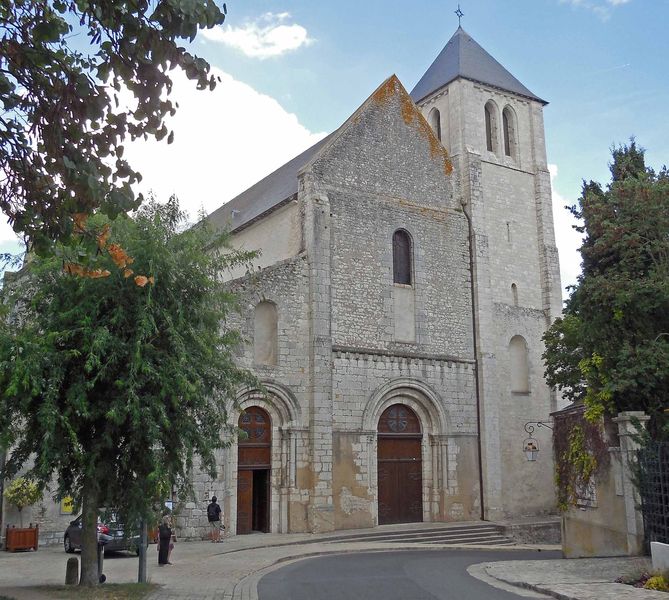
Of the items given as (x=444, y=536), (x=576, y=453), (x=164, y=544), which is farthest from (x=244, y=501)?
(x=576, y=453)

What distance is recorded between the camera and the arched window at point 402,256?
24469 mm

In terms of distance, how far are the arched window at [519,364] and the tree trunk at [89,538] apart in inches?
696

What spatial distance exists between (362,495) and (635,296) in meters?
10.4

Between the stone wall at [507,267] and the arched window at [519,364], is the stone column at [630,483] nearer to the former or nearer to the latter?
the stone wall at [507,267]

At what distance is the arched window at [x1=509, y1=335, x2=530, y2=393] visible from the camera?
1035 inches

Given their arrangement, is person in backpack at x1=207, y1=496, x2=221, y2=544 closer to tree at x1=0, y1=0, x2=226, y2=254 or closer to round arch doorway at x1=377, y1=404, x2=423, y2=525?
round arch doorway at x1=377, y1=404, x2=423, y2=525

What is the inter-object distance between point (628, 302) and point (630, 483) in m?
3.62

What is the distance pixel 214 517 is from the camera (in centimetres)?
1841

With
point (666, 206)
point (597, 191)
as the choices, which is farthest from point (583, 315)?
point (597, 191)

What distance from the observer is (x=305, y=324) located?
22.1m

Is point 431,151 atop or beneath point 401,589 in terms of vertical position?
atop

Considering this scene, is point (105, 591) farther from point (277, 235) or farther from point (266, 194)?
point (266, 194)

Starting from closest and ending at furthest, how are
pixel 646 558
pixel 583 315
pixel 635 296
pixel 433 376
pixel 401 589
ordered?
pixel 401 589 → pixel 646 558 → pixel 635 296 → pixel 583 315 → pixel 433 376

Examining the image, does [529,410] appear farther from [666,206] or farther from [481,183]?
[666,206]
